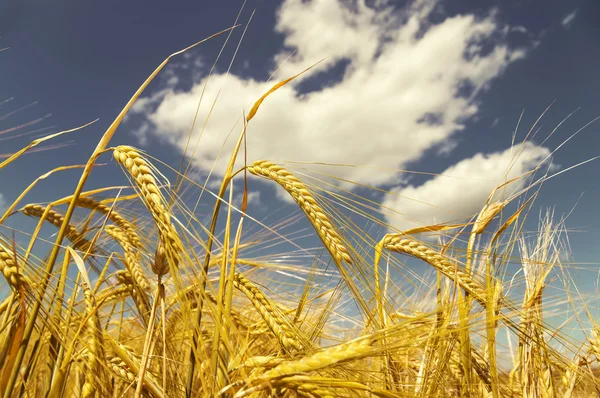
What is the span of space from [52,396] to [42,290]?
1.02ft

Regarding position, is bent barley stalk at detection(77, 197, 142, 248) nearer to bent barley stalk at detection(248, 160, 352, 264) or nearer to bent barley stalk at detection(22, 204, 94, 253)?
bent barley stalk at detection(22, 204, 94, 253)

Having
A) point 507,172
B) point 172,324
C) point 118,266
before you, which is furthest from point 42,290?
point 507,172

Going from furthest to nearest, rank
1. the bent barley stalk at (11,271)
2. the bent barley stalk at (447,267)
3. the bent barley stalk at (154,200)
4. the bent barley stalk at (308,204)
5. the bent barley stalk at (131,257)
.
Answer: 1. the bent barley stalk at (447,267)
2. the bent barley stalk at (131,257)
3. the bent barley stalk at (308,204)
4. the bent barley stalk at (11,271)
5. the bent barley stalk at (154,200)

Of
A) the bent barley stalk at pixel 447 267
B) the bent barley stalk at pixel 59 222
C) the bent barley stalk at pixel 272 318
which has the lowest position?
the bent barley stalk at pixel 272 318

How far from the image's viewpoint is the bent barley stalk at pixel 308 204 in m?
1.34

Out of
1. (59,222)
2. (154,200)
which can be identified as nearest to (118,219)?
(59,222)

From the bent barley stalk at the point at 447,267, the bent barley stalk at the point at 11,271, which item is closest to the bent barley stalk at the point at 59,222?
the bent barley stalk at the point at 11,271

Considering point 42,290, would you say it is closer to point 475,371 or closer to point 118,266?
point 118,266

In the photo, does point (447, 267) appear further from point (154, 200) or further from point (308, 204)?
point (154, 200)

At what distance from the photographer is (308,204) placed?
1430 millimetres

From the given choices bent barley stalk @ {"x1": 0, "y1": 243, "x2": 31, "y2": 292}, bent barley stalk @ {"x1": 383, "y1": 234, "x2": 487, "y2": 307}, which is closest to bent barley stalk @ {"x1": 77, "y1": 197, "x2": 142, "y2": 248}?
bent barley stalk @ {"x1": 0, "y1": 243, "x2": 31, "y2": 292}

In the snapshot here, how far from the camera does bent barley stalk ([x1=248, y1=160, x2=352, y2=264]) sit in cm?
134

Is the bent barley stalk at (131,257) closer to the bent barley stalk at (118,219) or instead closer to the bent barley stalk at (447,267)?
the bent barley stalk at (118,219)

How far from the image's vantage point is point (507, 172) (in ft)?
7.16
